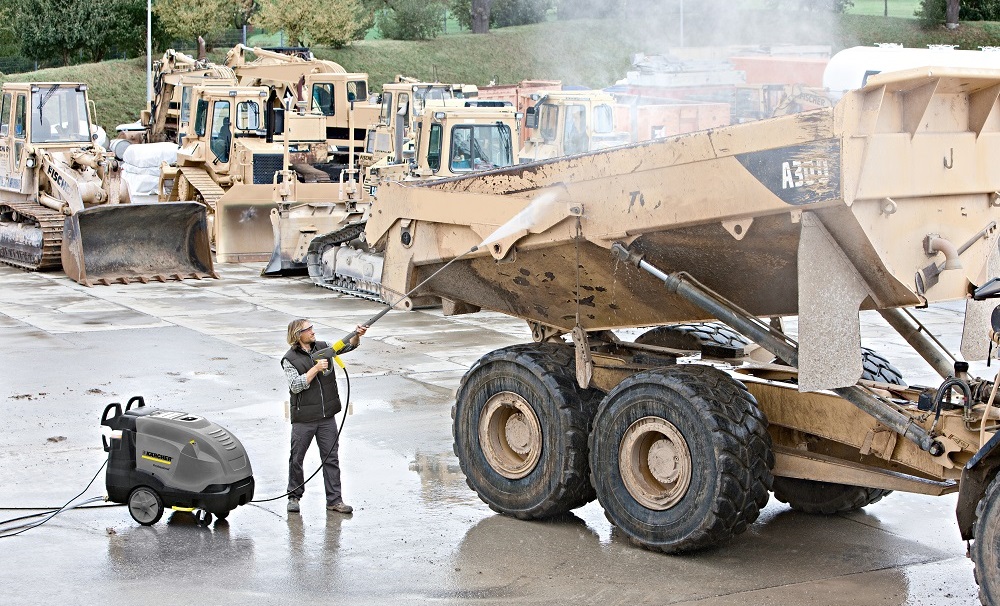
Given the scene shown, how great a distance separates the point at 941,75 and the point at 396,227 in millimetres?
3830

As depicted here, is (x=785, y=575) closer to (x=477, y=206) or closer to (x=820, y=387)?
(x=820, y=387)

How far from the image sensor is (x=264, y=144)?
24.8 m

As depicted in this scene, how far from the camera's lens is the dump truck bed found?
6.70 m

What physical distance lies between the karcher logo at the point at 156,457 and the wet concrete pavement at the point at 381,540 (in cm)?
40

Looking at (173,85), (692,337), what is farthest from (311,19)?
(692,337)

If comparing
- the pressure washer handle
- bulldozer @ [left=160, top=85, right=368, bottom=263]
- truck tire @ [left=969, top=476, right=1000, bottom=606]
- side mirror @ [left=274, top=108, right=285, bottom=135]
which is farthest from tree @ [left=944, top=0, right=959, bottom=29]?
truck tire @ [left=969, top=476, right=1000, bottom=606]

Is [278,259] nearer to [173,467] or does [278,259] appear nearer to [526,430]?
[526,430]

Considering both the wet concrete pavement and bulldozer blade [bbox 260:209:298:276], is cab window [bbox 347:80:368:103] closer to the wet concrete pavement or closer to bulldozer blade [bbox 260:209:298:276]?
bulldozer blade [bbox 260:209:298:276]

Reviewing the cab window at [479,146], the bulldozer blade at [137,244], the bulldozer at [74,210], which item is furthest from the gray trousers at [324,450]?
the bulldozer at [74,210]

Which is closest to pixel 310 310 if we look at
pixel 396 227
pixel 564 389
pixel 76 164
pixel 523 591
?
pixel 76 164

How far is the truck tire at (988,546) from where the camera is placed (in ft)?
20.6

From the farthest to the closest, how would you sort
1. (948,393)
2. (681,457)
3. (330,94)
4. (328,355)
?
1. (330,94)
2. (328,355)
3. (681,457)
4. (948,393)

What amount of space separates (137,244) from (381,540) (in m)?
13.0

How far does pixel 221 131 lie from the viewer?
2491 centimetres
